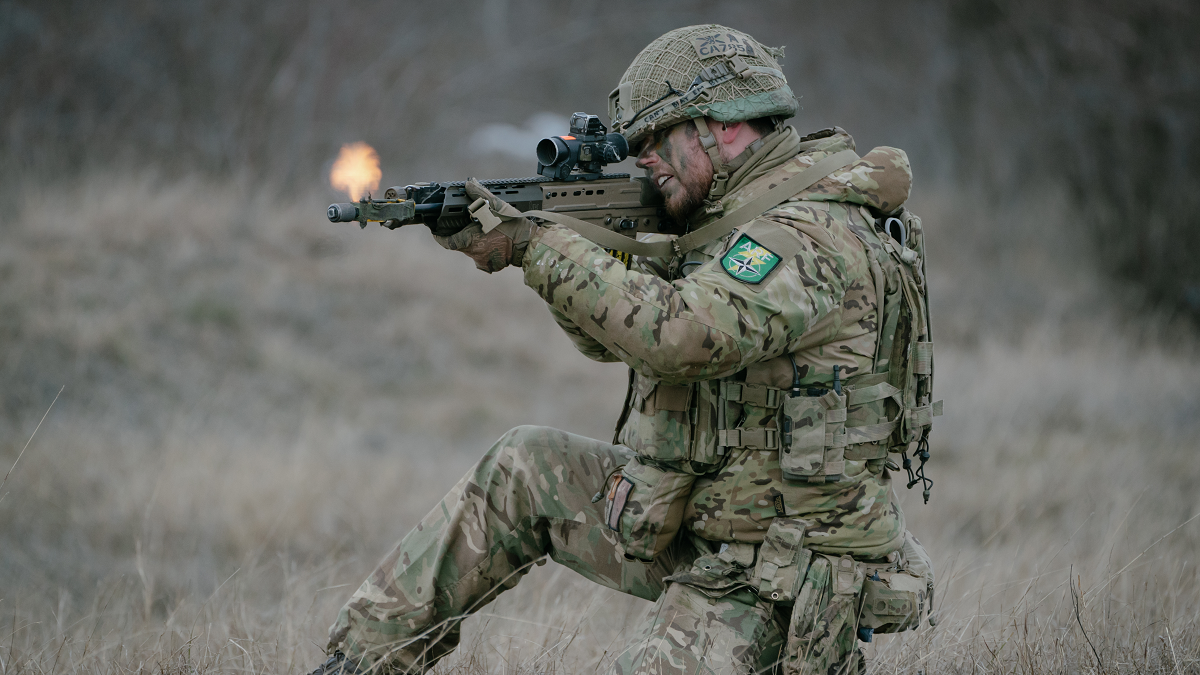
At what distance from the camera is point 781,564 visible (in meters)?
2.83

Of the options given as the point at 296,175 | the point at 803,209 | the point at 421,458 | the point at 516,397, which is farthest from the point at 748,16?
the point at 803,209

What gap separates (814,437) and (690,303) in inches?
21.3

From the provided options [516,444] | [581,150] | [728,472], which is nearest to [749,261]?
[728,472]

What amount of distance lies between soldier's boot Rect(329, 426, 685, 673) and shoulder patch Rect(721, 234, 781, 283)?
2.79 feet

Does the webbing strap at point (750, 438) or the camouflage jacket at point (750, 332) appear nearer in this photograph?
Result: the camouflage jacket at point (750, 332)

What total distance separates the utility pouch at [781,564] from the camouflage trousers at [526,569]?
51 mm

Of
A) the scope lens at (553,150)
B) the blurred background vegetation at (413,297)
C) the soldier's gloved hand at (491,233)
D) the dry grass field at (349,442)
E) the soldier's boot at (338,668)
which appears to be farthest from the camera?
the blurred background vegetation at (413,297)

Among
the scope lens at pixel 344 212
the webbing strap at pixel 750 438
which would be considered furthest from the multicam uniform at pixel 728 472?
the scope lens at pixel 344 212

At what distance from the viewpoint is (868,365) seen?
2.95m

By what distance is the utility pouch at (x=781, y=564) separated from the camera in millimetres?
2818

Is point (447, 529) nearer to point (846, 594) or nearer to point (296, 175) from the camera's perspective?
point (846, 594)

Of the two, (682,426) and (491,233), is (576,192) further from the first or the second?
(682,426)

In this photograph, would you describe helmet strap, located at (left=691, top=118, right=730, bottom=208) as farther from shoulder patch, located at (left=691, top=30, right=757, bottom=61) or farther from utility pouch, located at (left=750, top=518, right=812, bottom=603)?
utility pouch, located at (left=750, top=518, right=812, bottom=603)

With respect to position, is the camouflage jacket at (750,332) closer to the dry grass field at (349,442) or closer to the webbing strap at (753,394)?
the webbing strap at (753,394)
